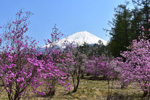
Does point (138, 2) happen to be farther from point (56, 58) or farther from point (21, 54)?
point (21, 54)

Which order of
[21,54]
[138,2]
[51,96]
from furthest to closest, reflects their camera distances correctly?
[138,2] → [51,96] → [21,54]

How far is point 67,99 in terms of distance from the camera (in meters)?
11.1

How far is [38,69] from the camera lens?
664 centimetres

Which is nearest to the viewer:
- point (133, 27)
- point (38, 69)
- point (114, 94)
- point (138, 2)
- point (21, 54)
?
point (38, 69)

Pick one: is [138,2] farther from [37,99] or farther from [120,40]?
[37,99]

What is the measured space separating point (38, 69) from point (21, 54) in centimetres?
156

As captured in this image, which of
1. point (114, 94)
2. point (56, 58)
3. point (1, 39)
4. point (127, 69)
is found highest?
point (1, 39)

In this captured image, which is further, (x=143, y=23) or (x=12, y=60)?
(x=143, y=23)

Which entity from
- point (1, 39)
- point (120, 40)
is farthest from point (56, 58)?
point (120, 40)

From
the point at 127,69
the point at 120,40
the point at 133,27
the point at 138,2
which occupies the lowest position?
the point at 127,69

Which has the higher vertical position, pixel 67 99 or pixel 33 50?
pixel 33 50

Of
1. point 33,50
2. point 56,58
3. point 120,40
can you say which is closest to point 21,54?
point 33,50

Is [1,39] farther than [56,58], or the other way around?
[56,58]

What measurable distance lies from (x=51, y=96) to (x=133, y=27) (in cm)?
2954
